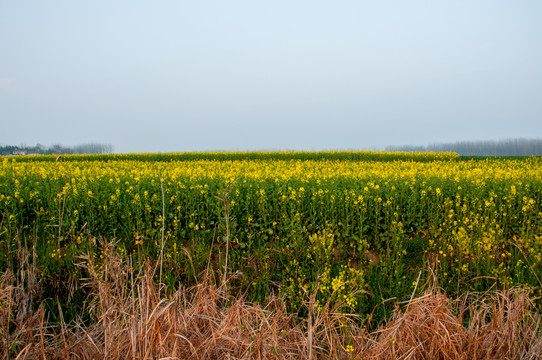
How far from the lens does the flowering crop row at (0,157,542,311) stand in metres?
5.03

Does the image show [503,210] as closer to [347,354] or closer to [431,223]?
[431,223]

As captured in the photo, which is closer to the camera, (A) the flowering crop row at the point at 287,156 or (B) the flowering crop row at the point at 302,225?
(B) the flowering crop row at the point at 302,225

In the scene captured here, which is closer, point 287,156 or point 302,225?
point 302,225

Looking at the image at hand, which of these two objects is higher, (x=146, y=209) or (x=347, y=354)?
(x=146, y=209)

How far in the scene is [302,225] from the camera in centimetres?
591

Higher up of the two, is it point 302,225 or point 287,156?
point 287,156

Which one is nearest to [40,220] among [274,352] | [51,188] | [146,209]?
[51,188]

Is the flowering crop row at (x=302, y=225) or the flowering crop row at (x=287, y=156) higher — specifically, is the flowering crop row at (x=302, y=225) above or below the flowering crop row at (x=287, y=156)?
below

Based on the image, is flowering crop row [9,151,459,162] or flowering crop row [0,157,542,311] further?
flowering crop row [9,151,459,162]

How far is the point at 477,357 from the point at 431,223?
141 inches

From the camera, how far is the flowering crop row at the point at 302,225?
5.03m

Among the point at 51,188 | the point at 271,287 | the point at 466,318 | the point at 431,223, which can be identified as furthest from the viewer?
the point at 51,188

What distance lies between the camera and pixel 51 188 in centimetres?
661

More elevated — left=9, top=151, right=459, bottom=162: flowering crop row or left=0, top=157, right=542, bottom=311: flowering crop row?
left=9, top=151, right=459, bottom=162: flowering crop row
